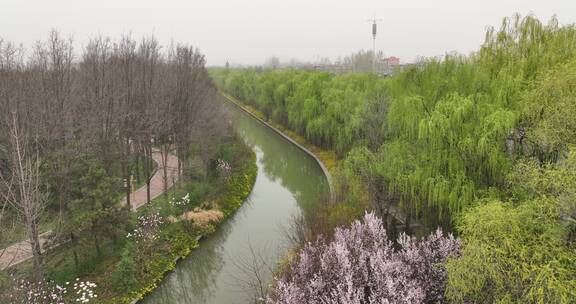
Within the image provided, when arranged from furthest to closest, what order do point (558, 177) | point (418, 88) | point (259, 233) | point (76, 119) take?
point (259, 233) → point (76, 119) → point (418, 88) → point (558, 177)

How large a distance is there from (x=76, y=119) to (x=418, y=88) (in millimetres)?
15710

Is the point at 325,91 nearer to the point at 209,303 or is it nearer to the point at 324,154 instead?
the point at 324,154

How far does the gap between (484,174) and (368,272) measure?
5546 mm

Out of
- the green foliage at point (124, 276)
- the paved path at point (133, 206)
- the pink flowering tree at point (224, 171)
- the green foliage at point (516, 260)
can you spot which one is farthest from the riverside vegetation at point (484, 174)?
the paved path at point (133, 206)

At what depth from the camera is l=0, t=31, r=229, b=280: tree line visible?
13102 mm

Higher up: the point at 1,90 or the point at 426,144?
the point at 1,90

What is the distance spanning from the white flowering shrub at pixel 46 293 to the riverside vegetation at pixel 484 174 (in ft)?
20.8

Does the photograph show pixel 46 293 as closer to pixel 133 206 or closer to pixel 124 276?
pixel 124 276

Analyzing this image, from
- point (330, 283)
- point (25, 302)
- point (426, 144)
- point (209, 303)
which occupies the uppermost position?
point (426, 144)

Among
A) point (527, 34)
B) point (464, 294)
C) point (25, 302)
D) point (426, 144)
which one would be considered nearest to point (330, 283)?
point (464, 294)

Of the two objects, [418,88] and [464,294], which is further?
[418,88]

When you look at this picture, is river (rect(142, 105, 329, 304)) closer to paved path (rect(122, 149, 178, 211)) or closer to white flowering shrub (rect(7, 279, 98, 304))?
white flowering shrub (rect(7, 279, 98, 304))

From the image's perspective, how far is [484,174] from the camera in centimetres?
1261

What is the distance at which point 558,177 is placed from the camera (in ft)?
27.0
